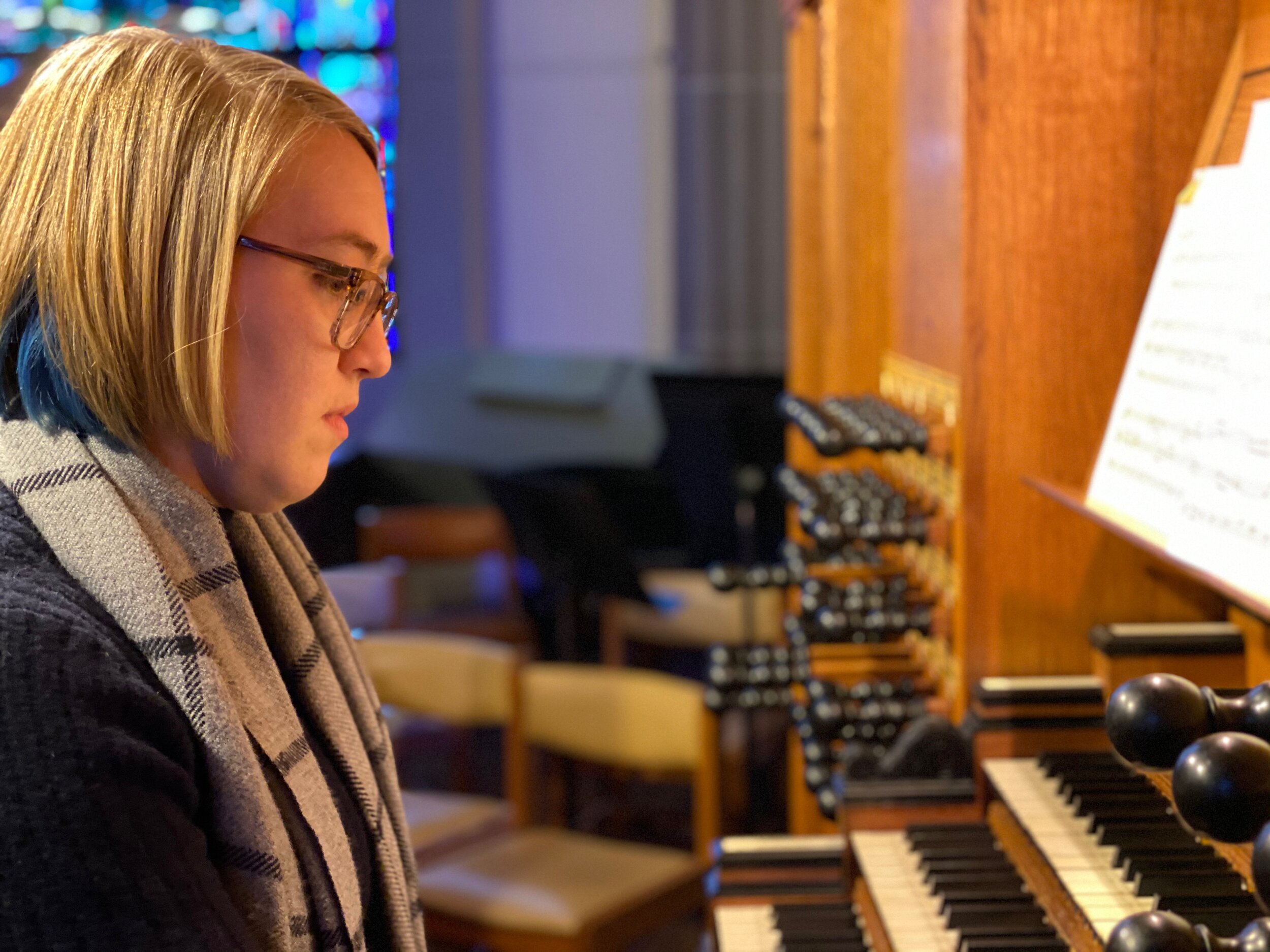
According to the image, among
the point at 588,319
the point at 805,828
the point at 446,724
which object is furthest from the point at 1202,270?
the point at 588,319

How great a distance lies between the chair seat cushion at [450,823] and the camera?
3201 millimetres

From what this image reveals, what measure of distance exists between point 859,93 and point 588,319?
365 centimetres

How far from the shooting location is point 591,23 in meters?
6.56

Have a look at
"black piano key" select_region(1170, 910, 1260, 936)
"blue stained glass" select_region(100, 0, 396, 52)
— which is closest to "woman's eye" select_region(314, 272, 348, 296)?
"black piano key" select_region(1170, 910, 1260, 936)

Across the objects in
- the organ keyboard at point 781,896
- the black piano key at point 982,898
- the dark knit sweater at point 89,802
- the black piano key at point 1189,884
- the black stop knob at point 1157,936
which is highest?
the dark knit sweater at point 89,802

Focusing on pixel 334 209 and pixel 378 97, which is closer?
pixel 334 209

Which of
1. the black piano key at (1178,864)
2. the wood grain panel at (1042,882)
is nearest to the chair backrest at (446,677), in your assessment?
the wood grain panel at (1042,882)

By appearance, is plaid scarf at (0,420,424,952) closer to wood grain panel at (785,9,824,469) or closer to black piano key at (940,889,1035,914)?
black piano key at (940,889,1035,914)

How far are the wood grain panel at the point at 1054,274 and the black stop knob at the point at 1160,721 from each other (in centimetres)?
103

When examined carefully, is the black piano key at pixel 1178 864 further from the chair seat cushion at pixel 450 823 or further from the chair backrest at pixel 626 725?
the chair seat cushion at pixel 450 823

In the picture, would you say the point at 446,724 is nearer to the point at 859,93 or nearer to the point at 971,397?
the point at 859,93

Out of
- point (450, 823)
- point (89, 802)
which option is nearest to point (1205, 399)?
point (89, 802)

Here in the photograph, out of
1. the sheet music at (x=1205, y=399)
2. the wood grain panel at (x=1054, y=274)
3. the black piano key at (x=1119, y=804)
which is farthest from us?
the wood grain panel at (x=1054, y=274)

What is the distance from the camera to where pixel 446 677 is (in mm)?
3441
